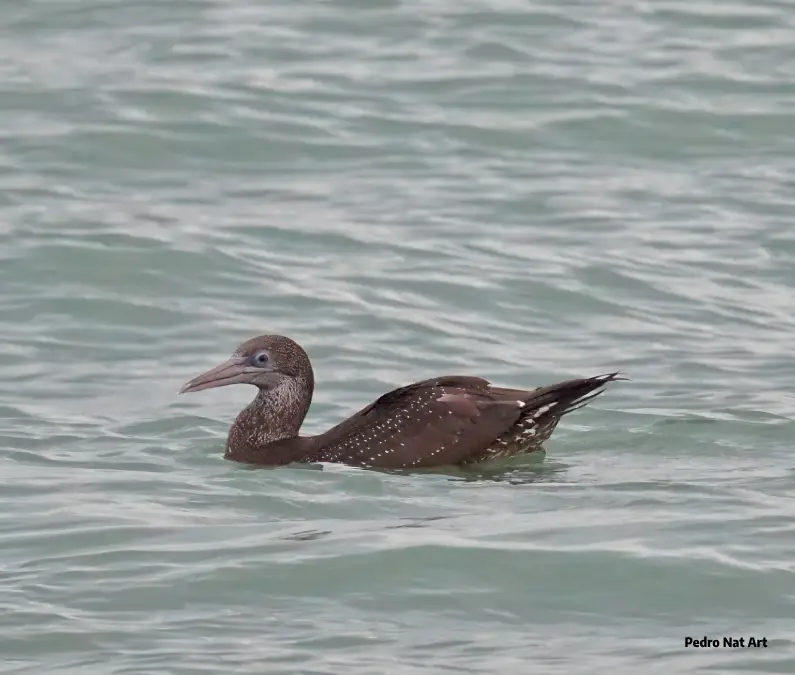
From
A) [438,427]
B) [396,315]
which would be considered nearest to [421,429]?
[438,427]

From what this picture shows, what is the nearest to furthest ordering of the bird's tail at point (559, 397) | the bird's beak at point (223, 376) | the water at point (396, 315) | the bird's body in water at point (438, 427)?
the water at point (396, 315)
the bird's tail at point (559, 397)
the bird's body in water at point (438, 427)
the bird's beak at point (223, 376)

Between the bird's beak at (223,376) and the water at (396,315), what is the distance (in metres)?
0.39

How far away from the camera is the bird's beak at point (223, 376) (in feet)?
39.8

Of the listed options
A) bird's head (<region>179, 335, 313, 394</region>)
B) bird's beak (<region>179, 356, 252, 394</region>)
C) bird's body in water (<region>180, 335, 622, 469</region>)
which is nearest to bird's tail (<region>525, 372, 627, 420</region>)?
bird's body in water (<region>180, 335, 622, 469</region>)

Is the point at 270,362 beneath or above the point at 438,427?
above

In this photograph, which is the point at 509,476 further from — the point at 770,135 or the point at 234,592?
the point at 770,135

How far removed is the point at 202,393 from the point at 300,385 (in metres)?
1.38

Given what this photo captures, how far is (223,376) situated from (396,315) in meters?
2.71

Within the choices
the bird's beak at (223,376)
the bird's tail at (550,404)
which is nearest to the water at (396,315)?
the bird's tail at (550,404)

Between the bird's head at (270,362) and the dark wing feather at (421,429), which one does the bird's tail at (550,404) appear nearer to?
the dark wing feather at (421,429)

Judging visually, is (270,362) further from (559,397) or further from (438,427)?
(559,397)

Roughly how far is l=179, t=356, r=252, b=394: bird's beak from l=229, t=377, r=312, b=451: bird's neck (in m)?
0.18

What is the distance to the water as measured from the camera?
8797mm

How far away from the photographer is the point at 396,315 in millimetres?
14797
